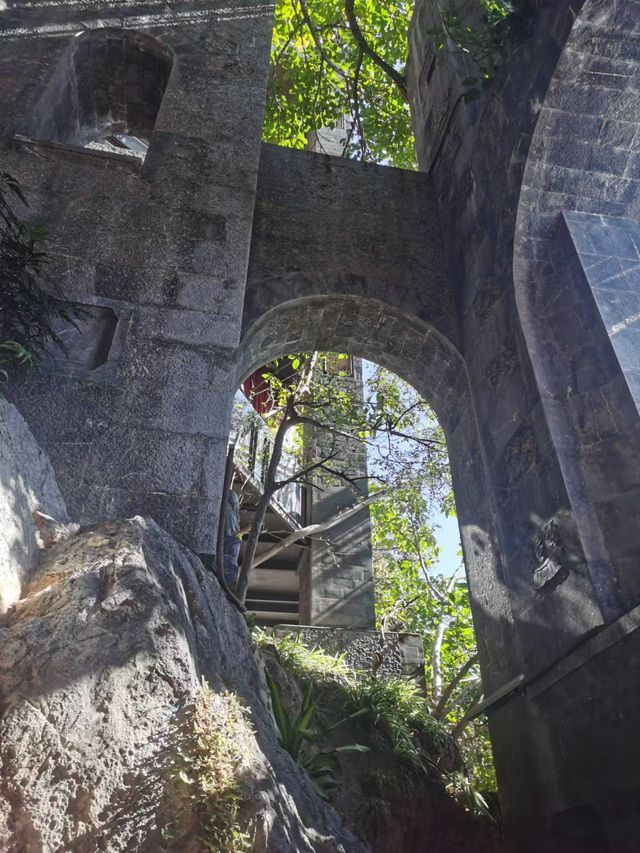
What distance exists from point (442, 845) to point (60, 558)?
351cm

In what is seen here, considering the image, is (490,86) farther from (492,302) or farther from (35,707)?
(35,707)

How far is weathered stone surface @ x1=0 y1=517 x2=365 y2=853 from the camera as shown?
5.67 feet

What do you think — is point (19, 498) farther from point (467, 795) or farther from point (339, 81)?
point (339, 81)

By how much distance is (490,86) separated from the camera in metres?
5.08

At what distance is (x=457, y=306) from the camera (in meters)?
5.20

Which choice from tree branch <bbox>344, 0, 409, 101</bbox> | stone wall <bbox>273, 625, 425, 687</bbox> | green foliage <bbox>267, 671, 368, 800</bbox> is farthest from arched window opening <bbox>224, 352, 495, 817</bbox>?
tree branch <bbox>344, 0, 409, 101</bbox>

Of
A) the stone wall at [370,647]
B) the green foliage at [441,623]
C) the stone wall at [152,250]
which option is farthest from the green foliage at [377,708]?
the stone wall at [152,250]

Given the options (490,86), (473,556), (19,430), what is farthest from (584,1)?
(19,430)

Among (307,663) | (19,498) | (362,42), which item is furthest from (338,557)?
(19,498)

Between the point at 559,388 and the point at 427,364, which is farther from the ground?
the point at 427,364

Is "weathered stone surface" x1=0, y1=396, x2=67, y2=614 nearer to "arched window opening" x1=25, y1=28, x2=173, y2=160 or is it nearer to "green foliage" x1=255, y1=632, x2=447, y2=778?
"green foliage" x1=255, y1=632, x2=447, y2=778

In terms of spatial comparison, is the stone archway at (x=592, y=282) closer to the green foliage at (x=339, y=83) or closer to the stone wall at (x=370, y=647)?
the stone wall at (x=370, y=647)

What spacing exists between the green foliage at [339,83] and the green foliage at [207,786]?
292 inches

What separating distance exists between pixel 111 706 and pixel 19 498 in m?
Result: 1.03
